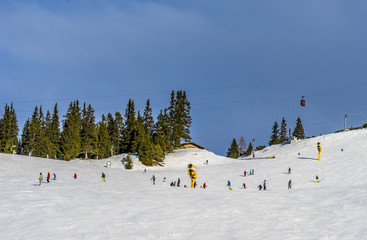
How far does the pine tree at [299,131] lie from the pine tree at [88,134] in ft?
243

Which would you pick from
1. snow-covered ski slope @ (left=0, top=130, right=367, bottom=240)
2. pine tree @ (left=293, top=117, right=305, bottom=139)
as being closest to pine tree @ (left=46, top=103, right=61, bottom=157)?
snow-covered ski slope @ (left=0, top=130, right=367, bottom=240)

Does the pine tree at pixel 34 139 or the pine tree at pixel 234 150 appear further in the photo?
the pine tree at pixel 234 150

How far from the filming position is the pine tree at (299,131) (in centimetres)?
11856

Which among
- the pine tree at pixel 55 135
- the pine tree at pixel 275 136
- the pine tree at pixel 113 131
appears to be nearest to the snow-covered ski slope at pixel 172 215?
the pine tree at pixel 55 135

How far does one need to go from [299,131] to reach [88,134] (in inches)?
3020

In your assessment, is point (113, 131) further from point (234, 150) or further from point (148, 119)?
point (234, 150)

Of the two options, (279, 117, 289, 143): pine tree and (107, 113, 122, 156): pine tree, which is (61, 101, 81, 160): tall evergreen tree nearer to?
(107, 113, 122, 156): pine tree

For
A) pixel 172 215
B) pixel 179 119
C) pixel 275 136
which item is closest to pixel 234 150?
pixel 275 136

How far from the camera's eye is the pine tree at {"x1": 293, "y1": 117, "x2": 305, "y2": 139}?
119 meters

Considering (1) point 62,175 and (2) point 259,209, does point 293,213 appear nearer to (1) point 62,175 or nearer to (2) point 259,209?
(2) point 259,209

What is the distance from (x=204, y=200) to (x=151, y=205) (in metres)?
4.11

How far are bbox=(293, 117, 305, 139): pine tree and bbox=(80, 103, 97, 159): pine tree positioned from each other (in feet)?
243

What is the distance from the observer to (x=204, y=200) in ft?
79.9

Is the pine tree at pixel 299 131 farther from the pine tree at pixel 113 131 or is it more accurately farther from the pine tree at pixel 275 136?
the pine tree at pixel 113 131
